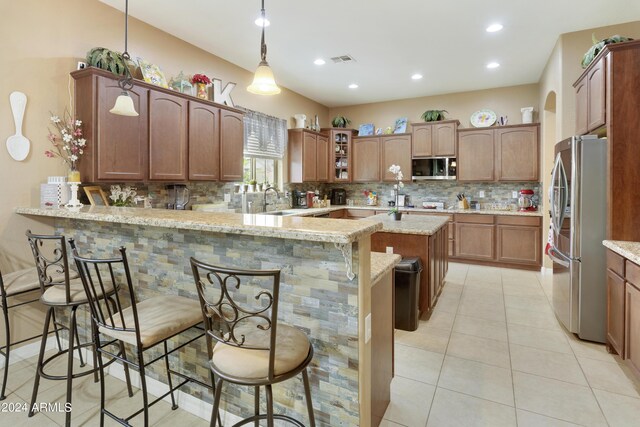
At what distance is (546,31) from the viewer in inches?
150

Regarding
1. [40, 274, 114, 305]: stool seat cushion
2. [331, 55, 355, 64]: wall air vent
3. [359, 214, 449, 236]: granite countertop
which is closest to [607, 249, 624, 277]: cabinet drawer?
[359, 214, 449, 236]: granite countertop

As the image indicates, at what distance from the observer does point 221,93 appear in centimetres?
427

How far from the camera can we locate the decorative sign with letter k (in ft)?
13.6

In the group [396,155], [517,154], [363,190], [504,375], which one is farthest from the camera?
[363,190]

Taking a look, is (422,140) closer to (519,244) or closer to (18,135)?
(519,244)

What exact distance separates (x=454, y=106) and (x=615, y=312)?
4649 mm

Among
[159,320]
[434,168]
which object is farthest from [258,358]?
[434,168]

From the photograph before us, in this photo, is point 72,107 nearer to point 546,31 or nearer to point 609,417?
point 609,417

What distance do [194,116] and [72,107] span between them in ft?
3.46

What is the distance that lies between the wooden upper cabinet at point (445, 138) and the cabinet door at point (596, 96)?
294 centimetres

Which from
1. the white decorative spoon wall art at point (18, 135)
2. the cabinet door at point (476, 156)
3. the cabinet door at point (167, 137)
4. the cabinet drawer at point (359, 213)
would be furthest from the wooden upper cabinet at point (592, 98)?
the white decorative spoon wall art at point (18, 135)

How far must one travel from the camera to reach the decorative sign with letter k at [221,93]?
414cm

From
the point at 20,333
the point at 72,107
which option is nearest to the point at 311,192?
the point at 72,107

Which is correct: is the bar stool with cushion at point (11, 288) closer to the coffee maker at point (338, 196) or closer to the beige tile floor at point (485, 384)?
the beige tile floor at point (485, 384)
